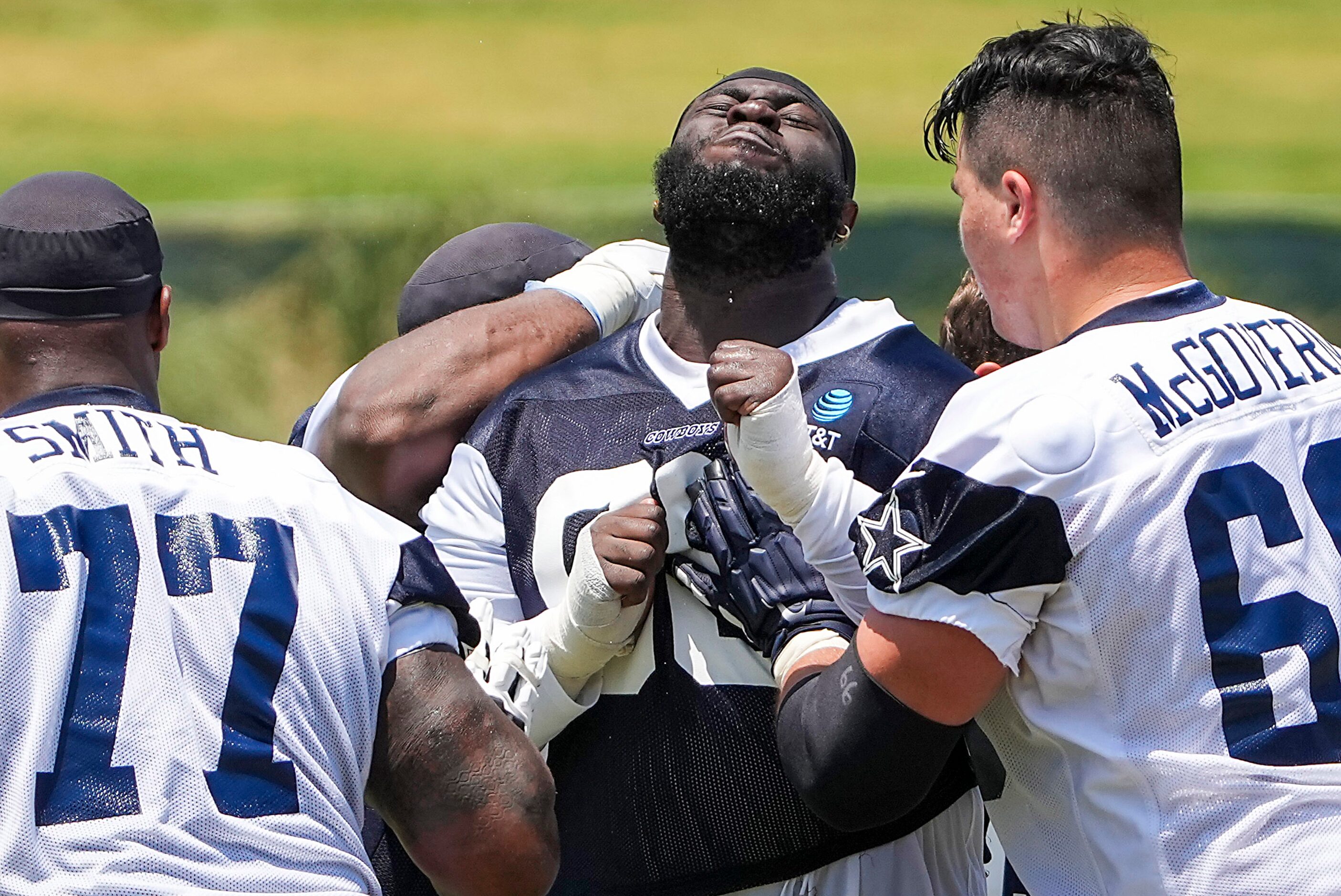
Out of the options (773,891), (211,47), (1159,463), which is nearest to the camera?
(1159,463)

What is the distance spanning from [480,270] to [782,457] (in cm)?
122

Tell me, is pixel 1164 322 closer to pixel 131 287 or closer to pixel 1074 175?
pixel 1074 175

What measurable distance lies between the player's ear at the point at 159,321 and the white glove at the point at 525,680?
611mm

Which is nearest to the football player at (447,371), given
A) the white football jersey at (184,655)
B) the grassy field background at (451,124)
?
the white football jersey at (184,655)

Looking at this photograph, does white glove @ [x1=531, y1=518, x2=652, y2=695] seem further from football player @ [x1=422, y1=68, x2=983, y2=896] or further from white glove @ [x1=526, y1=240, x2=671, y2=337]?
white glove @ [x1=526, y1=240, x2=671, y2=337]

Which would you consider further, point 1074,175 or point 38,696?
point 1074,175

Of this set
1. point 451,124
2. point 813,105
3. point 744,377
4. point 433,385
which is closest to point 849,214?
point 813,105

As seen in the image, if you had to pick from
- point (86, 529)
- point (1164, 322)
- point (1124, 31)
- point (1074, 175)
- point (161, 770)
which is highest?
point (1124, 31)

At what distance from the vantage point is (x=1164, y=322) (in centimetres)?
174

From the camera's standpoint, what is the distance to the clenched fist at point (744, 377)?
194cm

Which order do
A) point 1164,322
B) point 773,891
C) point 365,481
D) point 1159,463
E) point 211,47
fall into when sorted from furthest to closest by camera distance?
point 211,47 → point 365,481 → point 773,891 → point 1164,322 → point 1159,463

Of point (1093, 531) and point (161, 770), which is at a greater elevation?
point (1093, 531)

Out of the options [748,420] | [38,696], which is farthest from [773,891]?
[38,696]

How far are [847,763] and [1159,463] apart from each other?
0.51m
